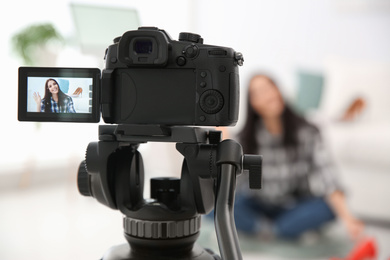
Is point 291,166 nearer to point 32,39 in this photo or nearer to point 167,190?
point 32,39

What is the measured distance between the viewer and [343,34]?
3.31 m

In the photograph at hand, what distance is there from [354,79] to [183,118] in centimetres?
233

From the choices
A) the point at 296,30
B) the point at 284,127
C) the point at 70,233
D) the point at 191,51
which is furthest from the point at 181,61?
the point at 296,30

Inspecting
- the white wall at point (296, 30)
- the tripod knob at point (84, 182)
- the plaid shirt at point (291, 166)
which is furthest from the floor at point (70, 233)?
the white wall at point (296, 30)

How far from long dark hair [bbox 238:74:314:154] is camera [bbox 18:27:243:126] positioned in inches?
50.9

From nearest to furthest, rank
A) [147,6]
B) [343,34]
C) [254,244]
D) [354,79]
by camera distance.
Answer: [147,6], [254,244], [354,79], [343,34]

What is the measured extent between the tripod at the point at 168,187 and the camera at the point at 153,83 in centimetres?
2

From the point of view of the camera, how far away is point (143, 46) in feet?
1.72

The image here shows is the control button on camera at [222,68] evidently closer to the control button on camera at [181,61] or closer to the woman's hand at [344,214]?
the control button on camera at [181,61]

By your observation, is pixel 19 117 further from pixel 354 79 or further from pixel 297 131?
pixel 354 79

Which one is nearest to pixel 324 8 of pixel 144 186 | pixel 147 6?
pixel 147 6

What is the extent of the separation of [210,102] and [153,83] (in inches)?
2.7

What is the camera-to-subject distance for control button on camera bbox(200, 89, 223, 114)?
0.51m

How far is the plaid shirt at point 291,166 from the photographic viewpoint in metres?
1.81
